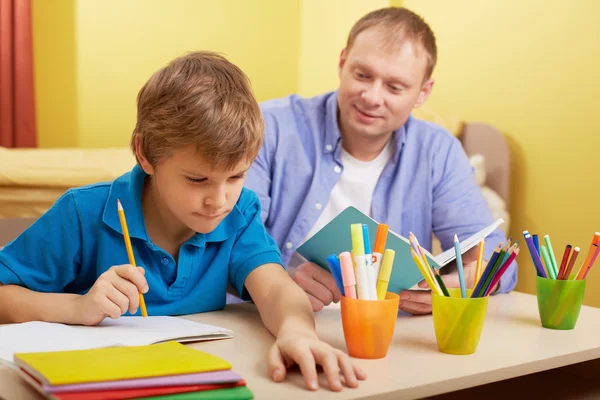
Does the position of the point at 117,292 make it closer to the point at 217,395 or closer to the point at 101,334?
the point at 101,334

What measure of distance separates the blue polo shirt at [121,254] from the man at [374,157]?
1.54 feet

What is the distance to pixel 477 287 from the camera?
958 mm

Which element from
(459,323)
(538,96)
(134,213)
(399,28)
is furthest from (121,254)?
(538,96)

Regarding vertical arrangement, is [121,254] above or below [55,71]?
above

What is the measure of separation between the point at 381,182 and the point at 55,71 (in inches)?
88.2

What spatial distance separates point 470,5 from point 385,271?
219 centimetres

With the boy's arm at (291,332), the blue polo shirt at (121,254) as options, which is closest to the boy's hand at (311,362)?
the boy's arm at (291,332)

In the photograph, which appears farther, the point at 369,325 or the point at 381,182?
the point at 381,182

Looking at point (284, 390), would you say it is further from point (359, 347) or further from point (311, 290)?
point (311, 290)

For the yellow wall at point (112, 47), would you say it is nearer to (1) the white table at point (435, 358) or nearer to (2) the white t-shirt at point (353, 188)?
(2) the white t-shirt at point (353, 188)

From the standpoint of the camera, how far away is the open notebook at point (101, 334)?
83cm

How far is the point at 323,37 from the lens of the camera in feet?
12.7

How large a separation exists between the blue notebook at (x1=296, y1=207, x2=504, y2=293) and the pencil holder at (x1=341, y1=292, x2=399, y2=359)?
134 mm

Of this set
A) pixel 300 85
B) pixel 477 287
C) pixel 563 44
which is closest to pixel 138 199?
pixel 477 287
